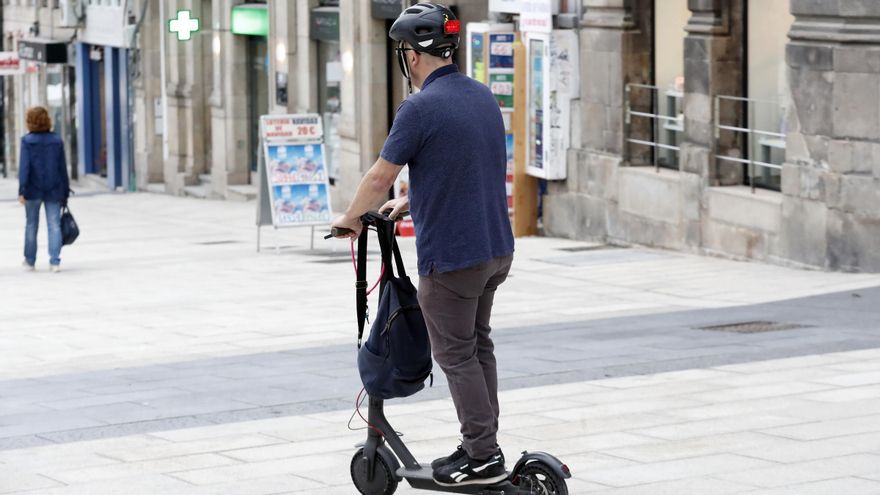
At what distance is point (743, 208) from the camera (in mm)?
15258

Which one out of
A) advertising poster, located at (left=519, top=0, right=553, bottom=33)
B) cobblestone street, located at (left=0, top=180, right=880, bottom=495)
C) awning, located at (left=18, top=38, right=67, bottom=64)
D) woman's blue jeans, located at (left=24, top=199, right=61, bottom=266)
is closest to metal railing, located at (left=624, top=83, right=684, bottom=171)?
advertising poster, located at (left=519, top=0, right=553, bottom=33)

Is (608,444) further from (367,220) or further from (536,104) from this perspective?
(536,104)

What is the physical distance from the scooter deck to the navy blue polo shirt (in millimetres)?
716

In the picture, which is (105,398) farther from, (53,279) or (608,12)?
(608,12)

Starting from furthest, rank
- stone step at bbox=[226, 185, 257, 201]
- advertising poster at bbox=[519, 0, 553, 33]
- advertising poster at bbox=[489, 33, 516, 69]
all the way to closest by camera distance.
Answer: stone step at bbox=[226, 185, 257, 201]
advertising poster at bbox=[489, 33, 516, 69]
advertising poster at bbox=[519, 0, 553, 33]

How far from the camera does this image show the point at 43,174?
55.4ft

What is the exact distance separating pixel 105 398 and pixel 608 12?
403 inches

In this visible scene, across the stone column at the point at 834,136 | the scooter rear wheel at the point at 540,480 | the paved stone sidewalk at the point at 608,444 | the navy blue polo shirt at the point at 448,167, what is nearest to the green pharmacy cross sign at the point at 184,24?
the stone column at the point at 834,136

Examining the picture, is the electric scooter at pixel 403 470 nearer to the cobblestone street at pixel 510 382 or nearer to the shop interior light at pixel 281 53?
the cobblestone street at pixel 510 382

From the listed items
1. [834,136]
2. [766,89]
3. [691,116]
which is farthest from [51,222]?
[834,136]

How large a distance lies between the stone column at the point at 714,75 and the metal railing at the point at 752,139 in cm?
4

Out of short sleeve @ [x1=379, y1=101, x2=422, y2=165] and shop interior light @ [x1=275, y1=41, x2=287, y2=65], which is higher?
shop interior light @ [x1=275, y1=41, x2=287, y2=65]

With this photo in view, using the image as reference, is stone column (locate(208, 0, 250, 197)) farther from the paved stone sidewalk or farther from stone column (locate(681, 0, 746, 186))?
the paved stone sidewalk

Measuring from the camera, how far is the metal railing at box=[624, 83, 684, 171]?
1734 cm
